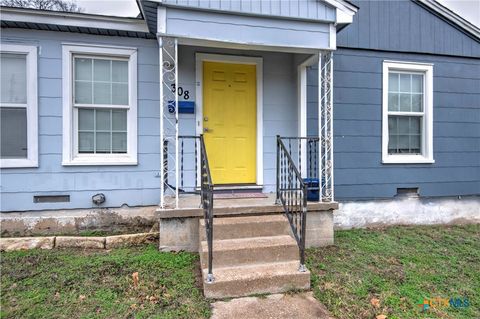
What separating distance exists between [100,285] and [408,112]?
5.06 metres

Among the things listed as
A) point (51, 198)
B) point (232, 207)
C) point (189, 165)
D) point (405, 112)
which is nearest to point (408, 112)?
point (405, 112)

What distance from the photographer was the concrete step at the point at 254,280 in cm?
263

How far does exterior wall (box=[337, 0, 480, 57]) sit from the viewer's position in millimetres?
4793

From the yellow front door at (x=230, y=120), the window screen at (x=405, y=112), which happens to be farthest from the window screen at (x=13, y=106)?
the window screen at (x=405, y=112)

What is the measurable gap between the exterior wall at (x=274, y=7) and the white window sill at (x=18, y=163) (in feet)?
8.69

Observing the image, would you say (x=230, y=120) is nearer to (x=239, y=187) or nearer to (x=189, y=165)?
(x=189, y=165)

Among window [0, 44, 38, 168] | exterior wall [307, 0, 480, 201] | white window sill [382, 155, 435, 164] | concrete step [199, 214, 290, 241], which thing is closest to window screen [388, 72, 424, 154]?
Result: white window sill [382, 155, 435, 164]

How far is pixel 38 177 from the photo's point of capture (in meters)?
3.95

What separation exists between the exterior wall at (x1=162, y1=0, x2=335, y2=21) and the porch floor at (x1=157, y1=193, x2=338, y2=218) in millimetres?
2248

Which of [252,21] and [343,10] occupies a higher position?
[343,10]

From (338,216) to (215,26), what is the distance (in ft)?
10.7

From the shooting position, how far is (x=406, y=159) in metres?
4.98

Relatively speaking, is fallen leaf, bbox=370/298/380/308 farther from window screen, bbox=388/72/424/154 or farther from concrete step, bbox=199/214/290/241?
window screen, bbox=388/72/424/154

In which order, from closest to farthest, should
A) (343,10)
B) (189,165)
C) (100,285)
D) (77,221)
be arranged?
1. (100,285)
2. (343,10)
3. (77,221)
4. (189,165)
